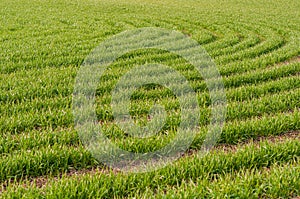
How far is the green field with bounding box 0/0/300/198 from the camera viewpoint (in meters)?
4.71

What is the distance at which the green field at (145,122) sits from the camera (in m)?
4.71

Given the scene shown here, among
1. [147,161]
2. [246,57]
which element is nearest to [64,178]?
[147,161]

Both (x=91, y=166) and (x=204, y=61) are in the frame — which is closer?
(x=91, y=166)

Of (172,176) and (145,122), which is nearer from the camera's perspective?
(172,176)

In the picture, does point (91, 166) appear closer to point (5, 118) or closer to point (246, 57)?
point (5, 118)

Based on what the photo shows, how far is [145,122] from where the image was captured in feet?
22.3

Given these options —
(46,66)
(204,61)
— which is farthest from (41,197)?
(204,61)

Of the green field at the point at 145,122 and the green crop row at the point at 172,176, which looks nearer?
the green crop row at the point at 172,176

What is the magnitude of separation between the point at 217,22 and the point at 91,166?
18.0 metres

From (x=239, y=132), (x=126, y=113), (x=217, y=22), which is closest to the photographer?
(x=239, y=132)

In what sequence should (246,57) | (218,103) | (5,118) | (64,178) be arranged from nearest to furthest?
(64,178), (5,118), (218,103), (246,57)

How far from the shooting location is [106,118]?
7.07 metres

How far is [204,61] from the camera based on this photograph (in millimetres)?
11148

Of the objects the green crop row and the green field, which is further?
the green field
